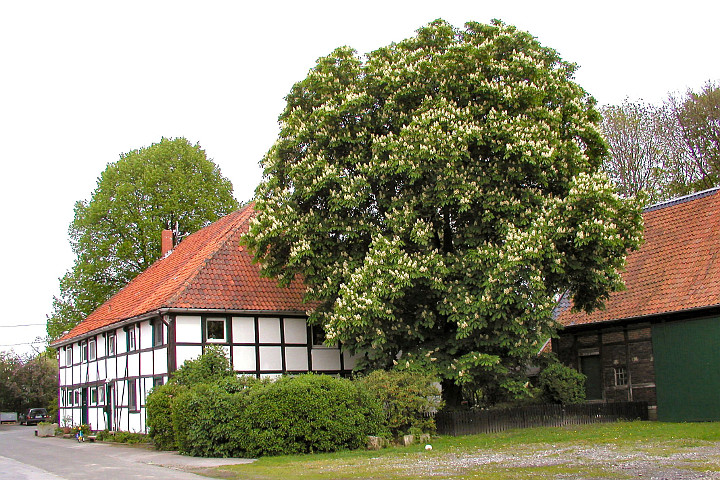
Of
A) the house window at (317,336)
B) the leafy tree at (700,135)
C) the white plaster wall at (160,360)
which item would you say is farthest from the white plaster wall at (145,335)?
the leafy tree at (700,135)

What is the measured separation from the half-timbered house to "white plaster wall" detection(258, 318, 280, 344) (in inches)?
1.4

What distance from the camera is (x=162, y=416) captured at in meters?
21.2

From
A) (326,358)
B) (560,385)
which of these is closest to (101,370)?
(326,358)

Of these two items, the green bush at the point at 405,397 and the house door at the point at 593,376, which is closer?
the green bush at the point at 405,397

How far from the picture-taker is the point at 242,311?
25.3 metres

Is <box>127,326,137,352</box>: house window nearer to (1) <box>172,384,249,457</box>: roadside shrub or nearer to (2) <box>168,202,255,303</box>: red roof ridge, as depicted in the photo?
(2) <box>168,202,255,303</box>: red roof ridge

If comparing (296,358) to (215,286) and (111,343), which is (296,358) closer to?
(215,286)

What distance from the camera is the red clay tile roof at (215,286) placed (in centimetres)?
2523

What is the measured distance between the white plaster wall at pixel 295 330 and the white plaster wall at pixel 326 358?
637 millimetres

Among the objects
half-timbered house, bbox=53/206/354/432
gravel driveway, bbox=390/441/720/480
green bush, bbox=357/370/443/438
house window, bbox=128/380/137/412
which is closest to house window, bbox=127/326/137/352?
half-timbered house, bbox=53/206/354/432

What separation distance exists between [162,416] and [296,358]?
6.37m

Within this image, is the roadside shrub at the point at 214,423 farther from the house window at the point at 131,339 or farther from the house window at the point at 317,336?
the house window at the point at 131,339

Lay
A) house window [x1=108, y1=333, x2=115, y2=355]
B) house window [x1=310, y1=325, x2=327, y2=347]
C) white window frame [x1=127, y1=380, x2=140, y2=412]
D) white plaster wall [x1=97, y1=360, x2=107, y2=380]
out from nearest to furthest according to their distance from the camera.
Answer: white window frame [x1=127, y1=380, x2=140, y2=412], house window [x1=310, y1=325, x2=327, y2=347], house window [x1=108, y1=333, x2=115, y2=355], white plaster wall [x1=97, y1=360, x2=107, y2=380]

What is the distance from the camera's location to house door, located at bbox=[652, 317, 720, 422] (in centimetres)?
2184
